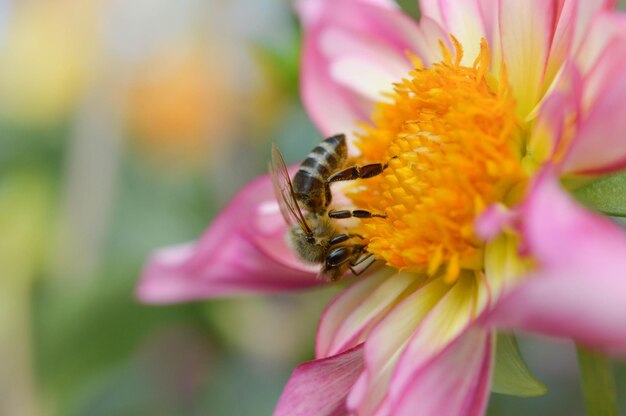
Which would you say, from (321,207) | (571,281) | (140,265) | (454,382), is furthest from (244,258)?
(140,265)

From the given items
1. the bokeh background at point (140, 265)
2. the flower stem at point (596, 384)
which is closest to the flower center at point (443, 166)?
the flower stem at point (596, 384)

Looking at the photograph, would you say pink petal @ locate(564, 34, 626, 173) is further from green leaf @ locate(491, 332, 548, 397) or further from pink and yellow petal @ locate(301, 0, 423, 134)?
pink and yellow petal @ locate(301, 0, 423, 134)

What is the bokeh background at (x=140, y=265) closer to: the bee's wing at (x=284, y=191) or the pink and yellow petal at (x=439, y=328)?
the bee's wing at (x=284, y=191)

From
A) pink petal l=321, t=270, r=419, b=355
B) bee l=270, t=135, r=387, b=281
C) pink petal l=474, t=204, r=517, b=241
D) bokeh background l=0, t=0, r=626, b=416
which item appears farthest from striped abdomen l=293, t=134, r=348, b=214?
bokeh background l=0, t=0, r=626, b=416

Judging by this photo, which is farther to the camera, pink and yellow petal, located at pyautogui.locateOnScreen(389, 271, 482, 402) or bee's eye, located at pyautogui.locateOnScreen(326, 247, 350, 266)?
bee's eye, located at pyautogui.locateOnScreen(326, 247, 350, 266)

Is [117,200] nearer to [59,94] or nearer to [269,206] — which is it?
[59,94]

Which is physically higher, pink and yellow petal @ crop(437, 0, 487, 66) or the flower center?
pink and yellow petal @ crop(437, 0, 487, 66)
